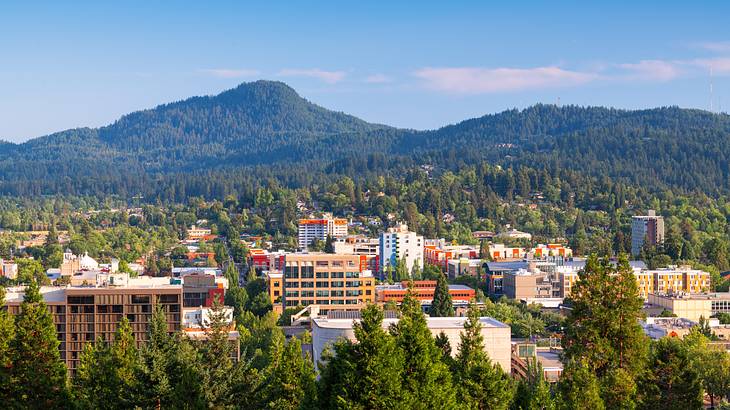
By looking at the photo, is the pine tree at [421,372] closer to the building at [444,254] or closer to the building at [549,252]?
the building at [444,254]

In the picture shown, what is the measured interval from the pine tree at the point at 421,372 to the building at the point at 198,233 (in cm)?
9991

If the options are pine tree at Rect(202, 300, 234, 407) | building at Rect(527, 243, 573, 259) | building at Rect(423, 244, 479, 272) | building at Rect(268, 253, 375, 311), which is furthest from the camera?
building at Rect(527, 243, 573, 259)

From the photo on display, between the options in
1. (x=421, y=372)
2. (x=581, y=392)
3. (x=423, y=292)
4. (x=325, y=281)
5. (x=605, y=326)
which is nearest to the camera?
(x=421, y=372)

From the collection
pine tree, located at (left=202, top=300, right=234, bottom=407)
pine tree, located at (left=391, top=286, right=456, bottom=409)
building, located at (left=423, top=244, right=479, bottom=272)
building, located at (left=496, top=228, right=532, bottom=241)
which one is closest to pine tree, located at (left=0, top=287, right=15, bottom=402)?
pine tree, located at (left=202, top=300, right=234, bottom=407)

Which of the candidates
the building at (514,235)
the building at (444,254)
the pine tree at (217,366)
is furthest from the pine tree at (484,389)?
the building at (514,235)

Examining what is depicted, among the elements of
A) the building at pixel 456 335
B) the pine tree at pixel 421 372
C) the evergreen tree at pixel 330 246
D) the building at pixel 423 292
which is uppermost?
the pine tree at pixel 421 372

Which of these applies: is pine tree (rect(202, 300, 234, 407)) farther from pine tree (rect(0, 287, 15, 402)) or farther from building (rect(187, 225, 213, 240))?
building (rect(187, 225, 213, 240))

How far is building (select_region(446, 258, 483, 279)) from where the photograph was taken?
3381 inches

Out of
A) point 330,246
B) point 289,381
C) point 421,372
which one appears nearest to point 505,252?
point 330,246

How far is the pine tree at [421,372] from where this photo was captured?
22250 millimetres

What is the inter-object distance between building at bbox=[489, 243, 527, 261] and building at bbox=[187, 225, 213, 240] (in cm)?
3639

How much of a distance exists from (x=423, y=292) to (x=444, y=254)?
62.7 feet

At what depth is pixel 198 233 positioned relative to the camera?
125625 mm

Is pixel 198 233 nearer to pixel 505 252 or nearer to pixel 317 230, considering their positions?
pixel 317 230
